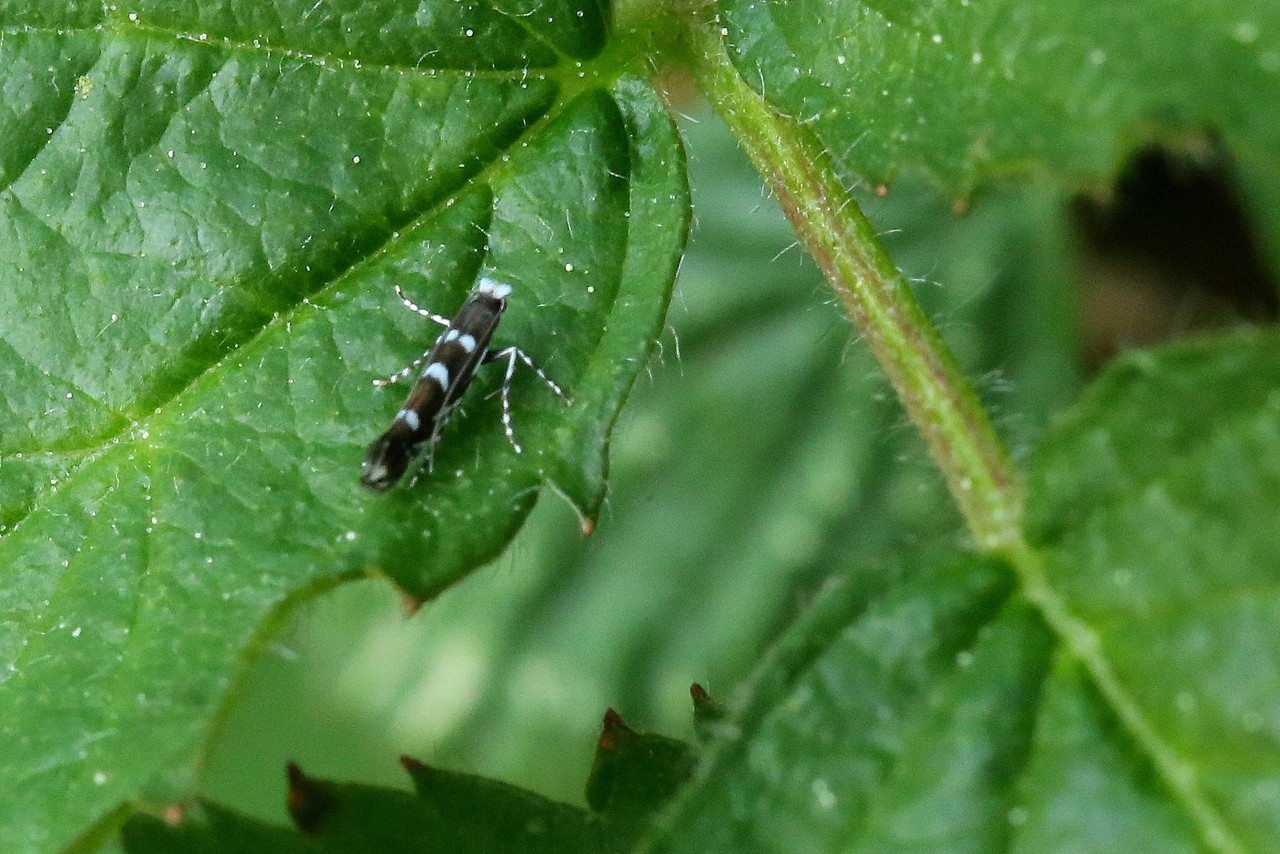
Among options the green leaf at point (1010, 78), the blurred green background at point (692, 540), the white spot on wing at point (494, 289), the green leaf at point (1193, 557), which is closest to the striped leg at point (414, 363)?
the white spot on wing at point (494, 289)

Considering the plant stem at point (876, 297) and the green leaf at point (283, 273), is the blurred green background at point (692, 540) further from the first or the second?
the green leaf at point (283, 273)

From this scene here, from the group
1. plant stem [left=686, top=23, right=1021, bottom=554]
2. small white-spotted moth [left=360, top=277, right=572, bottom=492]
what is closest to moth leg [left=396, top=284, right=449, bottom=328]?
small white-spotted moth [left=360, top=277, right=572, bottom=492]

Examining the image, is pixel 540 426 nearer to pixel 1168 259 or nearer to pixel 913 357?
pixel 913 357

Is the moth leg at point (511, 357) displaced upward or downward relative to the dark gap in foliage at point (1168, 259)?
upward

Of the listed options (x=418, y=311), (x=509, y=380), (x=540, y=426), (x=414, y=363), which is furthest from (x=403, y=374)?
(x=540, y=426)

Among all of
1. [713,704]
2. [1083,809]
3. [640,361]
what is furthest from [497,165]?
[1083,809]

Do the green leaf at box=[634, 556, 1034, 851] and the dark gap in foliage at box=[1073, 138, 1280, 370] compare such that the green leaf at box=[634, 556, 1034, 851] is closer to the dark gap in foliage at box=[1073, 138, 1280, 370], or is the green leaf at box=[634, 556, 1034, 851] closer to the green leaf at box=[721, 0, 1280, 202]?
the green leaf at box=[721, 0, 1280, 202]
